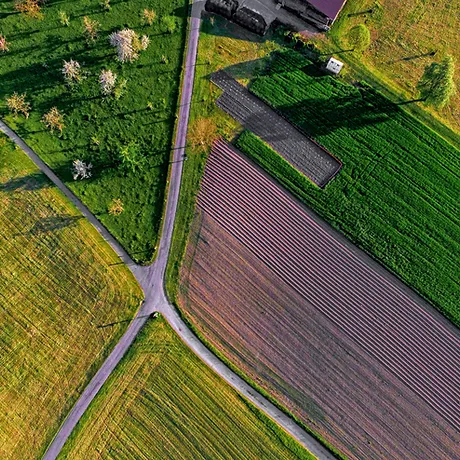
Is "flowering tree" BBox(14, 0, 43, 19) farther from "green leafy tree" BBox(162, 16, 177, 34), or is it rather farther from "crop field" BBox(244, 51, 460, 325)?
"crop field" BBox(244, 51, 460, 325)

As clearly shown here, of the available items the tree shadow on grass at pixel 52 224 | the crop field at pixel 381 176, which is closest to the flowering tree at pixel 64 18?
the tree shadow on grass at pixel 52 224

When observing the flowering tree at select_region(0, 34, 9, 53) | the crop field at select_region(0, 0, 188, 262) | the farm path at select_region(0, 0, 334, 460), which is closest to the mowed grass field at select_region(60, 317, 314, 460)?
the farm path at select_region(0, 0, 334, 460)

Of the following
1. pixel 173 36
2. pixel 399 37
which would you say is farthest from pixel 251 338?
pixel 399 37

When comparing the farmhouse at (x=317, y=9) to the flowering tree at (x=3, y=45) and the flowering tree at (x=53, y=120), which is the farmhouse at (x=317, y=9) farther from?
the flowering tree at (x=3, y=45)

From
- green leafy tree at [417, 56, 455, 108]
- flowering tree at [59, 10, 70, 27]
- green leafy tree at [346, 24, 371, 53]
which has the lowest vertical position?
flowering tree at [59, 10, 70, 27]

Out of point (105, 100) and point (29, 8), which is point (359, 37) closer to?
point (105, 100)

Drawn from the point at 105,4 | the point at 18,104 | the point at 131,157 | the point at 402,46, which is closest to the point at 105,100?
the point at 131,157
